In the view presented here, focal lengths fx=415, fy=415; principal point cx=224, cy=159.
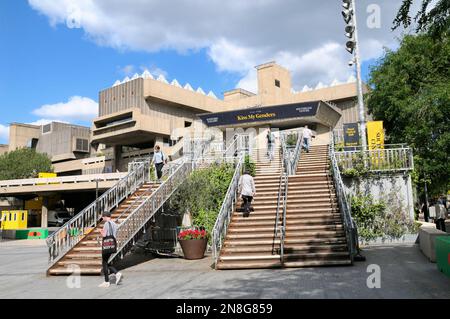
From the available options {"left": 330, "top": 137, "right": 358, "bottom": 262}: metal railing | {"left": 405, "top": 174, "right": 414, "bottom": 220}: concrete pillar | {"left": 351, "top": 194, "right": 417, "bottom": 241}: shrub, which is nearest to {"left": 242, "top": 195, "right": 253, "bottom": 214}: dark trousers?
{"left": 330, "top": 137, "right": 358, "bottom": 262}: metal railing

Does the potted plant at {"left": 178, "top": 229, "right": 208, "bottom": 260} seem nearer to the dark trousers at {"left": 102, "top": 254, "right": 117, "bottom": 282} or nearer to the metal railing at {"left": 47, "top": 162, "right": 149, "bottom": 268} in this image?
the metal railing at {"left": 47, "top": 162, "right": 149, "bottom": 268}

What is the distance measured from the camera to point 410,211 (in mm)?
14945

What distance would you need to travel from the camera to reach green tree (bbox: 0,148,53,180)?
207ft

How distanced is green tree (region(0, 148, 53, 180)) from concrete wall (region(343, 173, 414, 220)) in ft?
191

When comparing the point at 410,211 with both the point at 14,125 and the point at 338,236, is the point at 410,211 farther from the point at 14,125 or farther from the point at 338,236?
the point at 14,125

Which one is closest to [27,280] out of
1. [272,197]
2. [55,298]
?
[55,298]

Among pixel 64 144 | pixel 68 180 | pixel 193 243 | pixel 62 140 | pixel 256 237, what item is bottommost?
pixel 193 243

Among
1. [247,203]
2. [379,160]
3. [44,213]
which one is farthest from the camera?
[44,213]

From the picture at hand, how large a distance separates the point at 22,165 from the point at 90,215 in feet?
181

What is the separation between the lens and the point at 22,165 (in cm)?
6328

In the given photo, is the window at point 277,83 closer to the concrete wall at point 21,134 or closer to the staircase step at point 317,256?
the concrete wall at point 21,134

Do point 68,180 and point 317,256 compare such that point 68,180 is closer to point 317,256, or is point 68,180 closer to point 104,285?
point 104,285

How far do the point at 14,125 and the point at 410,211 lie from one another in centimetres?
8401

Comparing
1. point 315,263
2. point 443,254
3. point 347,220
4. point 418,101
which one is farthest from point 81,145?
point 443,254
